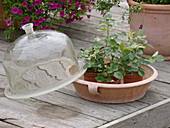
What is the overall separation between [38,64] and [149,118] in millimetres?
697

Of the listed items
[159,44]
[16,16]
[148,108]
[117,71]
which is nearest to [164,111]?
[148,108]

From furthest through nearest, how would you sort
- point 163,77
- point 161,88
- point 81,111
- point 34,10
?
→ point 34,10, point 163,77, point 161,88, point 81,111

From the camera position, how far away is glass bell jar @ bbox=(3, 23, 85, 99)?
2154 millimetres

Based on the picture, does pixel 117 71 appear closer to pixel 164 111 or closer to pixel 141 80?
pixel 141 80

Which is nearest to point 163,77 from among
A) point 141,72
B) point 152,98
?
point 152,98

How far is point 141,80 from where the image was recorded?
2.46 m

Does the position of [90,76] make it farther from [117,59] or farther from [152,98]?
[152,98]

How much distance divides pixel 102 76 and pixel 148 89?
0.37m

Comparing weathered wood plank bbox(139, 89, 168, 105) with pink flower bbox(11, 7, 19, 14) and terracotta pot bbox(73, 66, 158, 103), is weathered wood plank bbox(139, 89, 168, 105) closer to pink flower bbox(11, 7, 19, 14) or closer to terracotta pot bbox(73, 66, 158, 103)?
terracotta pot bbox(73, 66, 158, 103)

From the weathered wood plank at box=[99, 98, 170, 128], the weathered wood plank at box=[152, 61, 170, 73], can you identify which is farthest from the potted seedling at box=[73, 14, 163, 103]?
the weathered wood plank at box=[152, 61, 170, 73]

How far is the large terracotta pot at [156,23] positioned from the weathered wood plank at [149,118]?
0.69 metres

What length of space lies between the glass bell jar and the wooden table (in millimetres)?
127

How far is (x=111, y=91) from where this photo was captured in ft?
7.56

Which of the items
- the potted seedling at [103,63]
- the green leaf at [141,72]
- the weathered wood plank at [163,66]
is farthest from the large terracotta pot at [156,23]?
the green leaf at [141,72]
